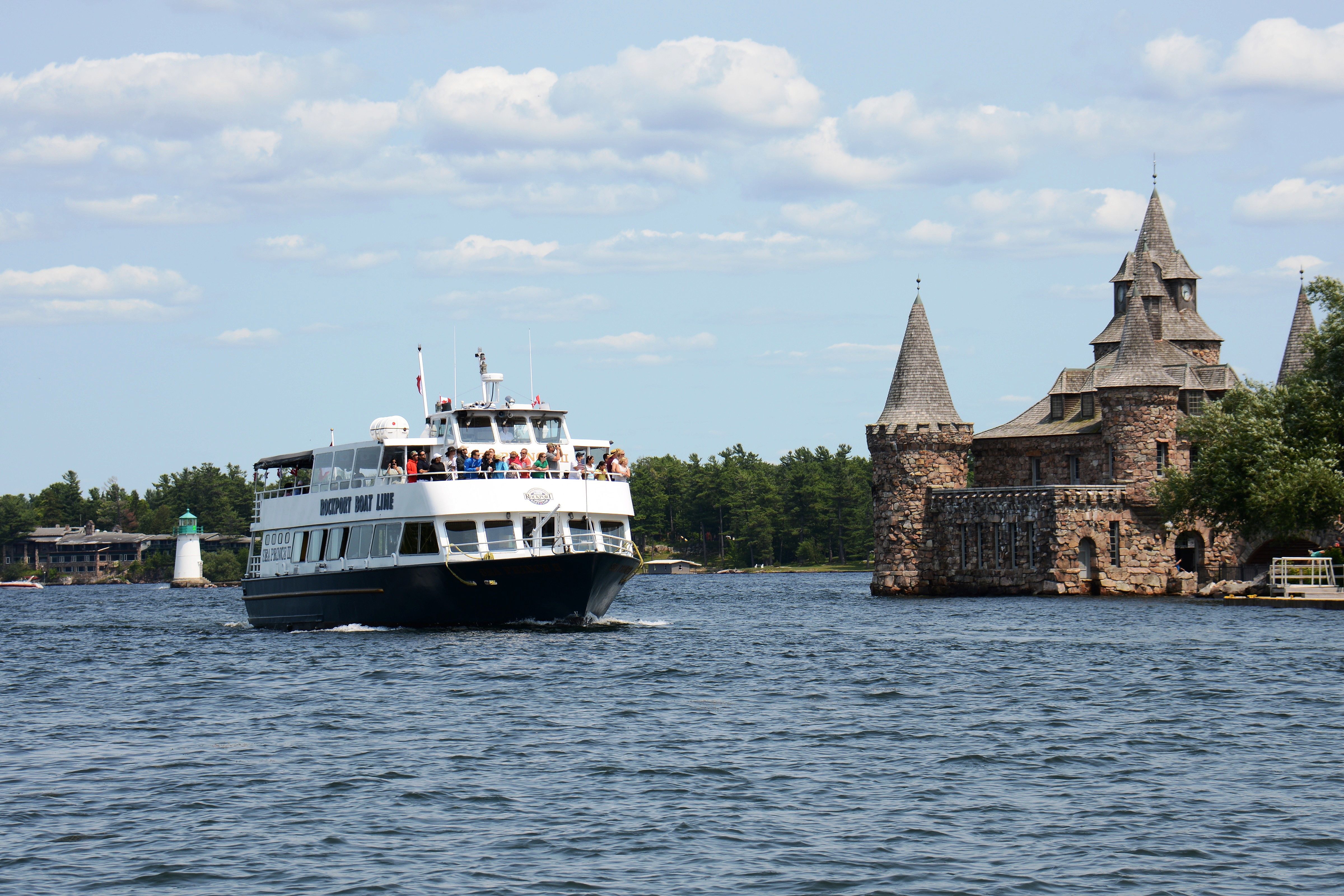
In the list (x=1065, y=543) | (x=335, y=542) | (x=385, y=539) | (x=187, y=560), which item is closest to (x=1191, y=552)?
(x=1065, y=543)

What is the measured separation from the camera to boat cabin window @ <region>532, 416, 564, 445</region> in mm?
44562

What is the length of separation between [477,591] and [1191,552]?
49.0m

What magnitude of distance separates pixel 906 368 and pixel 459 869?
218 ft

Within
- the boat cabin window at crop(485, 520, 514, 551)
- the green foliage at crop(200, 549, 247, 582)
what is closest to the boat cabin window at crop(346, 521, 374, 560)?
the boat cabin window at crop(485, 520, 514, 551)

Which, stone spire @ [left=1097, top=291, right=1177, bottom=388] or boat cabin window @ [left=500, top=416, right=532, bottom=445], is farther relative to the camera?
stone spire @ [left=1097, top=291, right=1177, bottom=388]

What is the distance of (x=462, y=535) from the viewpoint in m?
41.7

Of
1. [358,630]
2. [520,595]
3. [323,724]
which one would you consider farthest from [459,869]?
[358,630]

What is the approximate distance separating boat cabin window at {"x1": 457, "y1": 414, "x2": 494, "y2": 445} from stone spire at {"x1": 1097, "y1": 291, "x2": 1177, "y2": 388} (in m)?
40.9

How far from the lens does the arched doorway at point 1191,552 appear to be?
7812 cm

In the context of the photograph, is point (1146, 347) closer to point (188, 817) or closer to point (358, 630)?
point (358, 630)

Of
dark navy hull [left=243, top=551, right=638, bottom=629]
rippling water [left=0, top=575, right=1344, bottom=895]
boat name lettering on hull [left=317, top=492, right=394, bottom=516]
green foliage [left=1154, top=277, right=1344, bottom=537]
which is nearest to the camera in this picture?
rippling water [left=0, top=575, right=1344, bottom=895]

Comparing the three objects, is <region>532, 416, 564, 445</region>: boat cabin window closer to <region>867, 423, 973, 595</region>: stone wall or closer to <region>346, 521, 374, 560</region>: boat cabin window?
<region>346, 521, 374, 560</region>: boat cabin window

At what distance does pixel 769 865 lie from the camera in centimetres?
1717

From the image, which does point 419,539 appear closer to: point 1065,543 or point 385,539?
point 385,539
